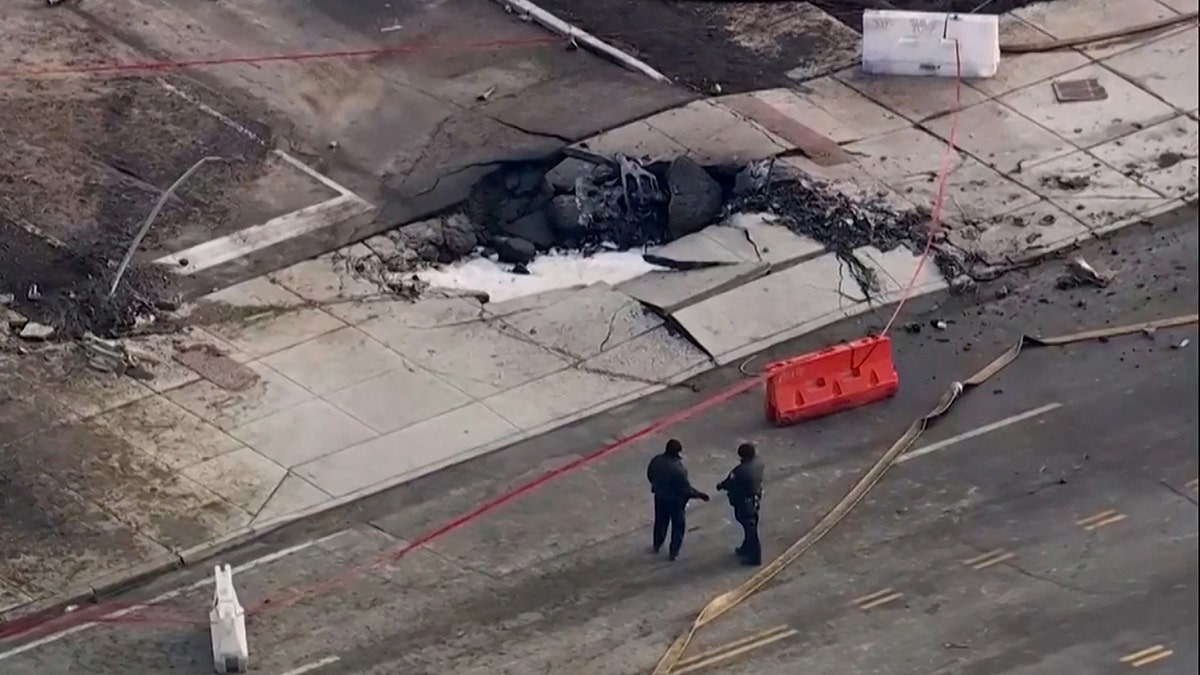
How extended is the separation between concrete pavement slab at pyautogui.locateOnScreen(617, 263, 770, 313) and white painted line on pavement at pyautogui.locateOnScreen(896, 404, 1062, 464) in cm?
347

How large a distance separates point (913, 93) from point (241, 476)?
35.1 feet

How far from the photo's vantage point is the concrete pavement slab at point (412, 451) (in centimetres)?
2284

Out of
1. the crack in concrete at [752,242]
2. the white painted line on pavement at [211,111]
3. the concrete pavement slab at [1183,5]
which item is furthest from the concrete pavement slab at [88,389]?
the concrete pavement slab at [1183,5]

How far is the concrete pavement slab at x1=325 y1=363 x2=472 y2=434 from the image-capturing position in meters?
23.7

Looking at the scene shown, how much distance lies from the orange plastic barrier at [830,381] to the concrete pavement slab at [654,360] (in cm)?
108

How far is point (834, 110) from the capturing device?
1142 inches

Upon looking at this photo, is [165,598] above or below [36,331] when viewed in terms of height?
below

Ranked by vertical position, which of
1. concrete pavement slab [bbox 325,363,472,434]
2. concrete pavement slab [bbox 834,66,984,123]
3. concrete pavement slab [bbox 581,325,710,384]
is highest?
concrete pavement slab [bbox 834,66,984,123]

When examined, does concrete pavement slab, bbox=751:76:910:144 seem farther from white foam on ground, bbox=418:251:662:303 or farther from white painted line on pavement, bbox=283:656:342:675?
white painted line on pavement, bbox=283:656:342:675

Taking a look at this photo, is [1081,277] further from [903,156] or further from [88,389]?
[88,389]

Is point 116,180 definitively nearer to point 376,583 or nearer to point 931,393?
point 376,583

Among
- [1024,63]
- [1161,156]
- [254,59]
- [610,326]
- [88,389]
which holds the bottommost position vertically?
[610,326]

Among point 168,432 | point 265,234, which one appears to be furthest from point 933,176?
point 168,432

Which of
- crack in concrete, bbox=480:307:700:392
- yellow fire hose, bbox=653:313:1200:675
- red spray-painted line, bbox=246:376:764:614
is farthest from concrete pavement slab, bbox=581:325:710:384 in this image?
yellow fire hose, bbox=653:313:1200:675
